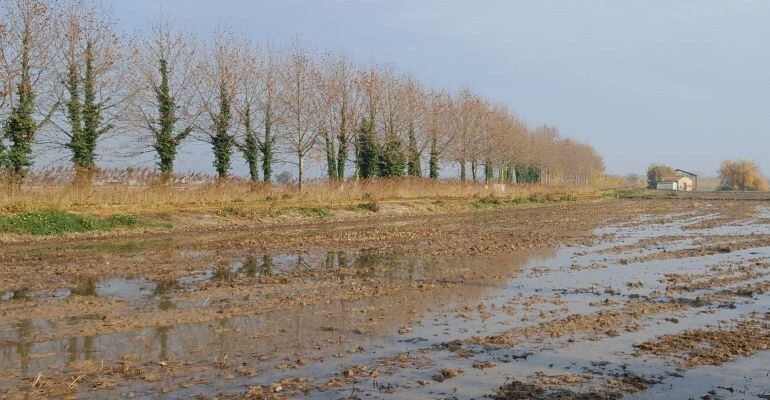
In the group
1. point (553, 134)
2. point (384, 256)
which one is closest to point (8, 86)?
point (384, 256)

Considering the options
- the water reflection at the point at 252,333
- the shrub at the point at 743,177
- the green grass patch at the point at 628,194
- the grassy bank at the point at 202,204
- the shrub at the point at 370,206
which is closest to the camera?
the water reflection at the point at 252,333

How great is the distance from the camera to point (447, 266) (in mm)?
14086

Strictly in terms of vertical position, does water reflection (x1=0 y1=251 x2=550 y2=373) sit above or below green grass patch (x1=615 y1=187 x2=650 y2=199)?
below

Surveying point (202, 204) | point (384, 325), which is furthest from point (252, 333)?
point (202, 204)

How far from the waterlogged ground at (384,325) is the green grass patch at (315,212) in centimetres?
1377

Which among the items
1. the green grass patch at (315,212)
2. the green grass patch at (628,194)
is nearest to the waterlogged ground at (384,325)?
the green grass patch at (315,212)

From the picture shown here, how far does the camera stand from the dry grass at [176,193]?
77.4ft

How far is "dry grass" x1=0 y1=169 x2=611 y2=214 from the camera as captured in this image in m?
23.6

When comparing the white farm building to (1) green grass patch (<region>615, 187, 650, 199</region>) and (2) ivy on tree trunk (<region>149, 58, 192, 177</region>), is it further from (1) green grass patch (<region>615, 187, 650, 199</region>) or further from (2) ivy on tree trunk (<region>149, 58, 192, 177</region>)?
(2) ivy on tree trunk (<region>149, 58, 192, 177</region>)

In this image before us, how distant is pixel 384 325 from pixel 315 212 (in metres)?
22.8

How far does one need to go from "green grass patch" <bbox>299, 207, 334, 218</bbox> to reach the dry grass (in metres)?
1.52

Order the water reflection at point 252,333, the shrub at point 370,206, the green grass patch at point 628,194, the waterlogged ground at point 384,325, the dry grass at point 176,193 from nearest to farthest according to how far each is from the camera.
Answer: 1. the waterlogged ground at point 384,325
2. the water reflection at point 252,333
3. the dry grass at point 176,193
4. the shrub at point 370,206
5. the green grass patch at point 628,194

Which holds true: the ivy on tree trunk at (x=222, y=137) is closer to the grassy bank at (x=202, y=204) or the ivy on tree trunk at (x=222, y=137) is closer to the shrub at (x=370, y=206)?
the grassy bank at (x=202, y=204)

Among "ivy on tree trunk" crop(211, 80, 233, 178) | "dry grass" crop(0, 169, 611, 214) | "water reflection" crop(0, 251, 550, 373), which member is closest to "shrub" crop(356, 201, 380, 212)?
"dry grass" crop(0, 169, 611, 214)
